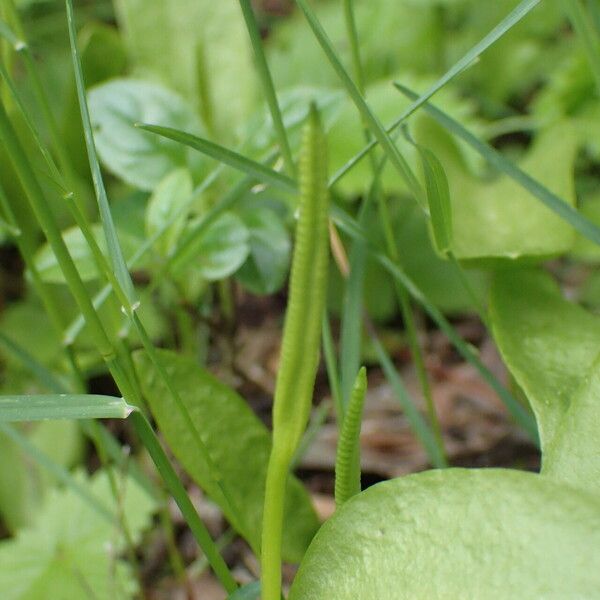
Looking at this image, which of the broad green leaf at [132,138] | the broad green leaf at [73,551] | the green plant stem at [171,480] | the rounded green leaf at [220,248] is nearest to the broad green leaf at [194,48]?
the broad green leaf at [132,138]

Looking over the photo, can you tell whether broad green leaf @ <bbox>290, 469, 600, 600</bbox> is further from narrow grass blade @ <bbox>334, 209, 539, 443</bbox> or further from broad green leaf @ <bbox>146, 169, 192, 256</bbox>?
broad green leaf @ <bbox>146, 169, 192, 256</bbox>

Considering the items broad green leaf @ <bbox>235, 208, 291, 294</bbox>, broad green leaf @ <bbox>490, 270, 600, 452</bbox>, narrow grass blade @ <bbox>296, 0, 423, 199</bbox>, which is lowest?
broad green leaf @ <bbox>490, 270, 600, 452</bbox>

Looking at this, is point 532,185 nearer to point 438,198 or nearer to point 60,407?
point 438,198

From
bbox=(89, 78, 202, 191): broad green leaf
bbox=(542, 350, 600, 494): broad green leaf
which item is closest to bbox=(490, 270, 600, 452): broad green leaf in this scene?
bbox=(542, 350, 600, 494): broad green leaf

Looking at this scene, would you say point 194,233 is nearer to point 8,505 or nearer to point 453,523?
point 453,523

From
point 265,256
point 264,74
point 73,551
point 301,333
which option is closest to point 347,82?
point 264,74

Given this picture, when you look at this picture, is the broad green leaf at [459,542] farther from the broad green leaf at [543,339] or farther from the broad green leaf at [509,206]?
→ the broad green leaf at [509,206]

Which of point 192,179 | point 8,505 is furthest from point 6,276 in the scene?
point 192,179
